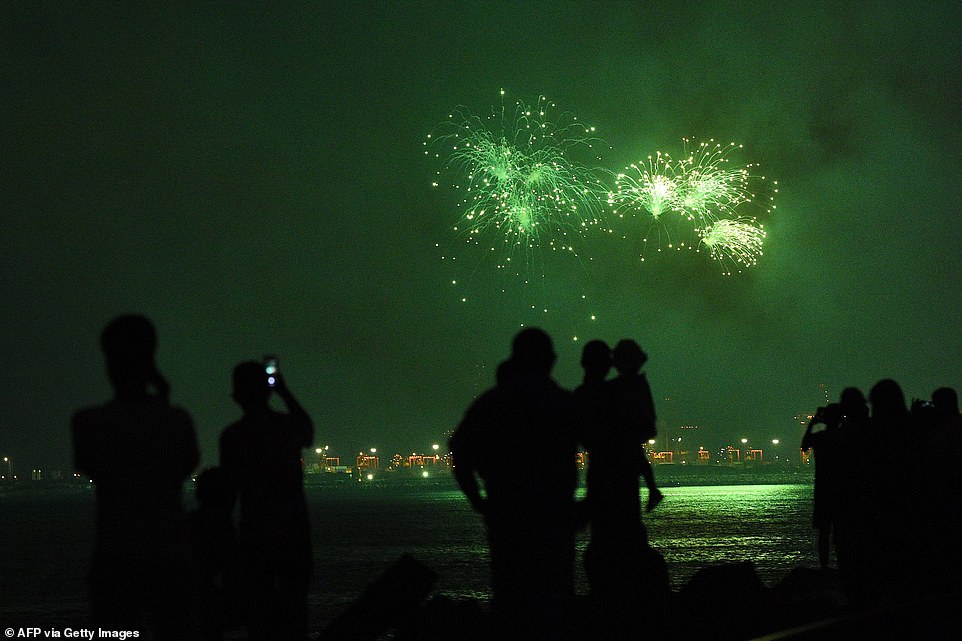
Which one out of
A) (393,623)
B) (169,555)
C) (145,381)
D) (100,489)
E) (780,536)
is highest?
(145,381)

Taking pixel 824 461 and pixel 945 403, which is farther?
pixel 824 461

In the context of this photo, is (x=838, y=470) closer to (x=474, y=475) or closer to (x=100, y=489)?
(x=474, y=475)

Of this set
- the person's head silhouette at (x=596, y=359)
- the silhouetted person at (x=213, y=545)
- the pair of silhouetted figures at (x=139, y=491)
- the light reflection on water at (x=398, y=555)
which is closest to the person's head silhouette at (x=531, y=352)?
the pair of silhouetted figures at (x=139, y=491)

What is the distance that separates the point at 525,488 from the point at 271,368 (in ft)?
6.54

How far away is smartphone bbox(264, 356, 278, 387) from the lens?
7086 mm

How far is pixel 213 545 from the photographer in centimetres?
795

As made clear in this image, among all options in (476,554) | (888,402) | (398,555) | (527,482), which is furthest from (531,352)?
(398,555)

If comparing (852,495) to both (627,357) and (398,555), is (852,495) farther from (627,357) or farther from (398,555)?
(398,555)

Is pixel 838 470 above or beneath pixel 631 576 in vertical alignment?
above

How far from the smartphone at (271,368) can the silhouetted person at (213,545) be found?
0.96 metres

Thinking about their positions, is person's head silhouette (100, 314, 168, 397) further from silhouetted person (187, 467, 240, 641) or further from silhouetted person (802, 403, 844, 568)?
silhouetted person (802, 403, 844, 568)

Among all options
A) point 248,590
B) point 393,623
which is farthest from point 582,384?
point 248,590

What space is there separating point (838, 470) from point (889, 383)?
1.05 m

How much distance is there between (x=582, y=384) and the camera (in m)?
8.61
